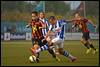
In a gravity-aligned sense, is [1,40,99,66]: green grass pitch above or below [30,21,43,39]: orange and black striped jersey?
below

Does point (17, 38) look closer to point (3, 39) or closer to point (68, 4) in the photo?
point (3, 39)

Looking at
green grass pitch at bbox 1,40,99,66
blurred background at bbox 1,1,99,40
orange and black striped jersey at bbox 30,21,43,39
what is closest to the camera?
green grass pitch at bbox 1,40,99,66

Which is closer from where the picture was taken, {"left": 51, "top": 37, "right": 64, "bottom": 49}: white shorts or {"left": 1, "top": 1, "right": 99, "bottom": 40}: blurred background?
{"left": 51, "top": 37, "right": 64, "bottom": 49}: white shorts

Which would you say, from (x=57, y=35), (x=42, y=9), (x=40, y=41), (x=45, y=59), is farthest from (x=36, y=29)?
(x=42, y=9)

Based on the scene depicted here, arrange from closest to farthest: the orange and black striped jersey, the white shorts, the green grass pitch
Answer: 1. the green grass pitch
2. the white shorts
3. the orange and black striped jersey

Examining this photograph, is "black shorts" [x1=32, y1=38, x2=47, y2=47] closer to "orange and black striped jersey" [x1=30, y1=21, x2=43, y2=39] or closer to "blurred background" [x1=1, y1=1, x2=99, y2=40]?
"orange and black striped jersey" [x1=30, y1=21, x2=43, y2=39]

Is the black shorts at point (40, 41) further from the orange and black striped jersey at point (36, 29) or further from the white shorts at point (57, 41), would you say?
the white shorts at point (57, 41)

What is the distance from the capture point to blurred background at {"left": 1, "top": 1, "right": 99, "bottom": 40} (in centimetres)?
3747

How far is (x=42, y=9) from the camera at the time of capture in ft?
124

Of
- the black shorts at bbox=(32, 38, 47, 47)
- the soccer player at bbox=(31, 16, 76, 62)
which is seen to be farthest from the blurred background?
the soccer player at bbox=(31, 16, 76, 62)

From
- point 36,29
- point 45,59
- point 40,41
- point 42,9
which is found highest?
point 42,9

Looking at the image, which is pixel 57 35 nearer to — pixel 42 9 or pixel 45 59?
pixel 45 59

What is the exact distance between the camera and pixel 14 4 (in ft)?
137

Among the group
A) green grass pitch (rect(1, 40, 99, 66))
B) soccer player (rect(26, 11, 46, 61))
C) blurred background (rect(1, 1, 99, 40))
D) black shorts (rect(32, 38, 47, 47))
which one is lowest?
green grass pitch (rect(1, 40, 99, 66))
